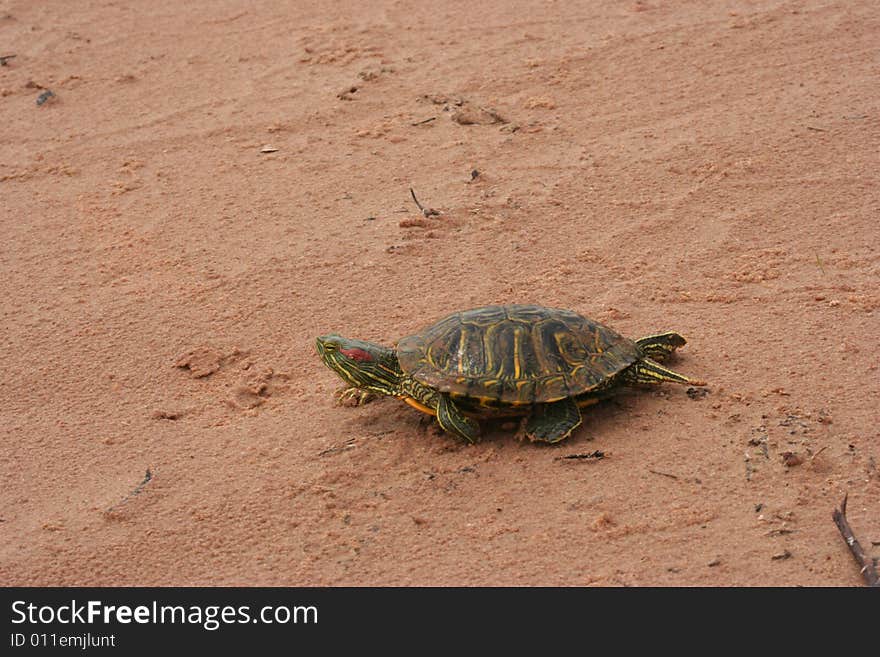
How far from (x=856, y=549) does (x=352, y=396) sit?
2.18 meters

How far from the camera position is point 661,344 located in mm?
4629

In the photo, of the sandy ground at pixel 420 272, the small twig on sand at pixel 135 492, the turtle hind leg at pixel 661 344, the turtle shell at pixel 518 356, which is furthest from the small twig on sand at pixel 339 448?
the turtle hind leg at pixel 661 344

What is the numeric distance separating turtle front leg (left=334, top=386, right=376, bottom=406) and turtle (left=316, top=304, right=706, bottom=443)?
77 millimetres

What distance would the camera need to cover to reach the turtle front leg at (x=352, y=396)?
4.71 metres

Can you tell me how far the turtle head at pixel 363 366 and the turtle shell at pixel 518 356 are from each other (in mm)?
91

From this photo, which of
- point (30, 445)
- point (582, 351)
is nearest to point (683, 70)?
point (582, 351)

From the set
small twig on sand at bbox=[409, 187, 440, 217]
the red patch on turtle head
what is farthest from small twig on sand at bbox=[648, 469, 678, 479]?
small twig on sand at bbox=[409, 187, 440, 217]

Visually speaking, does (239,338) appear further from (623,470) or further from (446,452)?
(623,470)

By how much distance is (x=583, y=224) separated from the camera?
6004 millimetres

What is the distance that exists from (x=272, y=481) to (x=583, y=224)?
2.57 meters

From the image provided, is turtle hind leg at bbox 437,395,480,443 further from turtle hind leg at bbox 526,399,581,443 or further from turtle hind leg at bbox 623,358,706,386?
turtle hind leg at bbox 623,358,706,386

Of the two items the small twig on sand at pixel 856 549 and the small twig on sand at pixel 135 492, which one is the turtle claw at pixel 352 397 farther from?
the small twig on sand at pixel 856 549

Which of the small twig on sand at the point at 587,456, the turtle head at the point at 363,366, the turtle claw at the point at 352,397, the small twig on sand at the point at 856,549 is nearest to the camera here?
the small twig on sand at the point at 856,549

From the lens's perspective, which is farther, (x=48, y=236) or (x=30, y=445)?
(x=48, y=236)
